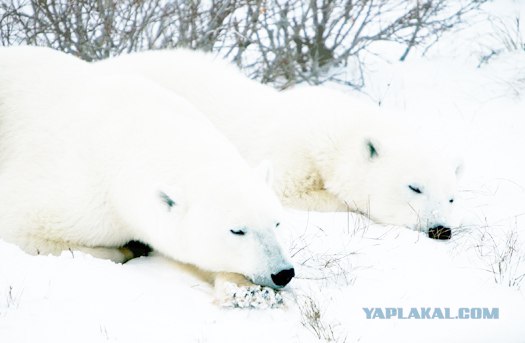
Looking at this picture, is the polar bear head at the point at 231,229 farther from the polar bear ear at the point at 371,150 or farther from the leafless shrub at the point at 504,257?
the polar bear ear at the point at 371,150

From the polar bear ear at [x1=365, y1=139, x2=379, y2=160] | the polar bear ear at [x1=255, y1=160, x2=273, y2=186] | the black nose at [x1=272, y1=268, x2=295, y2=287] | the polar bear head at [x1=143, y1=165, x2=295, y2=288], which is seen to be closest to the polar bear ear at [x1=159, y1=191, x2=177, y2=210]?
the polar bear head at [x1=143, y1=165, x2=295, y2=288]

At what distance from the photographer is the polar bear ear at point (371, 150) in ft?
15.8

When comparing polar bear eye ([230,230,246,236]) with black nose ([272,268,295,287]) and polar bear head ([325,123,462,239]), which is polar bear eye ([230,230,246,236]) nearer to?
black nose ([272,268,295,287])

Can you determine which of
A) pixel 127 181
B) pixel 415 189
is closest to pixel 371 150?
pixel 415 189

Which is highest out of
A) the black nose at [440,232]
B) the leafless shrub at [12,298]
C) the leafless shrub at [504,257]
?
the leafless shrub at [12,298]

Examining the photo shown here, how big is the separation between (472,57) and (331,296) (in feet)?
19.1

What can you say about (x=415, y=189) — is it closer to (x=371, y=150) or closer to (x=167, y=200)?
(x=371, y=150)

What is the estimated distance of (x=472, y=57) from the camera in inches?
324

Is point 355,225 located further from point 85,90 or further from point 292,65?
point 292,65

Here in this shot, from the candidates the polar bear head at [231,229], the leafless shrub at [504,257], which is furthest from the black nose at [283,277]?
the leafless shrub at [504,257]

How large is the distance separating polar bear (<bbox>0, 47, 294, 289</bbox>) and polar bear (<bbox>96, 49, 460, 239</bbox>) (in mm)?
978

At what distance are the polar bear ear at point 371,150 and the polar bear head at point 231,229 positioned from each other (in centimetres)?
159

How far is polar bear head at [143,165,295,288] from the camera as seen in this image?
10.4 ft

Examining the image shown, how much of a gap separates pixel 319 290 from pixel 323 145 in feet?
6.31
